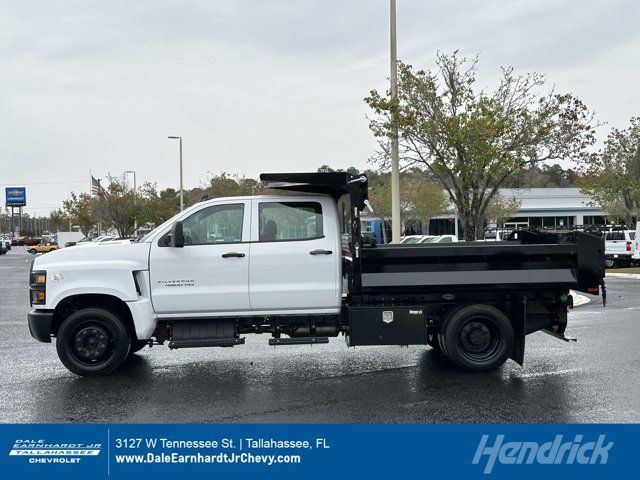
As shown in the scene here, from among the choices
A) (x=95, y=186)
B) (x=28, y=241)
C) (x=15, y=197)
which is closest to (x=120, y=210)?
(x=95, y=186)

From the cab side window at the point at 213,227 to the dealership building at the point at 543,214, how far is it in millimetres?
53247

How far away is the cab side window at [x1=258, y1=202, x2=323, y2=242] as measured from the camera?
821 cm

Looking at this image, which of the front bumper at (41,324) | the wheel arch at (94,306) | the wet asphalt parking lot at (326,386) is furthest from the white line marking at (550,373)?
the front bumper at (41,324)

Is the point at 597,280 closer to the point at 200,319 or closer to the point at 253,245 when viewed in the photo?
the point at 253,245

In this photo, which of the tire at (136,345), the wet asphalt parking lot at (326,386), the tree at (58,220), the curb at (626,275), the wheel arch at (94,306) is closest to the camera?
the wet asphalt parking lot at (326,386)

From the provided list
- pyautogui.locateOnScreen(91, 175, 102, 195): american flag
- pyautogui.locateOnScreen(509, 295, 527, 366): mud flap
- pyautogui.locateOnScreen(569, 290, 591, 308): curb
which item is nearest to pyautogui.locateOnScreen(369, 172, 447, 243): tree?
pyautogui.locateOnScreen(91, 175, 102, 195): american flag

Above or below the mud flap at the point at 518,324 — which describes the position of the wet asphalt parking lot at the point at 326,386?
below

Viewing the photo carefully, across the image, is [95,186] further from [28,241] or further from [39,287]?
[39,287]

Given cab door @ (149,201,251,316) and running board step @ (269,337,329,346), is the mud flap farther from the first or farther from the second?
cab door @ (149,201,251,316)

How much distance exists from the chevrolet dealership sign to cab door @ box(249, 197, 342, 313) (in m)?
134

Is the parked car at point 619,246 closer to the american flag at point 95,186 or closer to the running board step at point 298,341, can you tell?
the running board step at point 298,341

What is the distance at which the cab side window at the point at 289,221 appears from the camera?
26.9 feet

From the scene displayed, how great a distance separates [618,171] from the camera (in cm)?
3778

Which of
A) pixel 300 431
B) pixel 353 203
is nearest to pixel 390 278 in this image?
pixel 353 203
